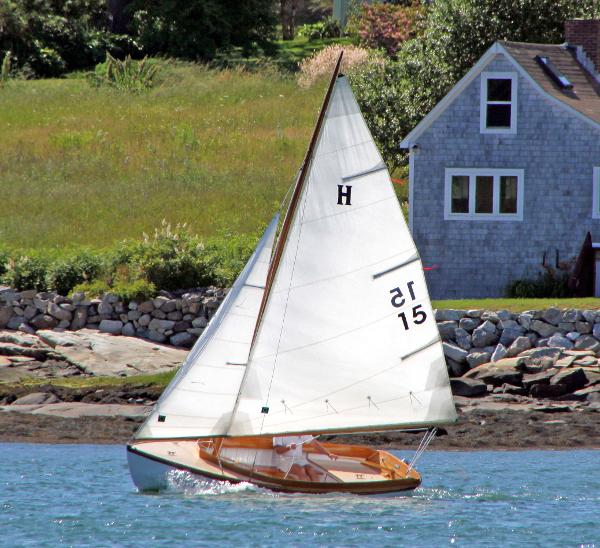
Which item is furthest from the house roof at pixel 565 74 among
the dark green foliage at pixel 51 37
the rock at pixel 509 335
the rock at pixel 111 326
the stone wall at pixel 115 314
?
the dark green foliage at pixel 51 37

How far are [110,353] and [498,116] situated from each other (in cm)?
1243

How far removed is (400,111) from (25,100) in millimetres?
20041

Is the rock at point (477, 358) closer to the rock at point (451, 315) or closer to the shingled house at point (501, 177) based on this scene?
the rock at point (451, 315)

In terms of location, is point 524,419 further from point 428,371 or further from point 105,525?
point 105,525

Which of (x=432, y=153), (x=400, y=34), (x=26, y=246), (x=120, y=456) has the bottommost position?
(x=120, y=456)

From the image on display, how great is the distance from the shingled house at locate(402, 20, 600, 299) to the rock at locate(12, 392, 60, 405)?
12.1 m

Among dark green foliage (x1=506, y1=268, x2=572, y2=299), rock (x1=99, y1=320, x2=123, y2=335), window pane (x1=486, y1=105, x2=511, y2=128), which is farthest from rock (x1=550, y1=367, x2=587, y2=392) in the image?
rock (x1=99, y1=320, x2=123, y2=335)

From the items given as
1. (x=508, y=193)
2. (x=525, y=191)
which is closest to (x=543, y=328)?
(x=525, y=191)

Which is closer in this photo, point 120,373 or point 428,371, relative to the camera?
point 428,371

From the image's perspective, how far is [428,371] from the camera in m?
18.6

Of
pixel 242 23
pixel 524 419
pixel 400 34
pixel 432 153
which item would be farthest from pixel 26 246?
pixel 242 23

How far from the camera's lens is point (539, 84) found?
35.2m

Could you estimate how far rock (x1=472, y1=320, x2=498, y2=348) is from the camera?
30547mm

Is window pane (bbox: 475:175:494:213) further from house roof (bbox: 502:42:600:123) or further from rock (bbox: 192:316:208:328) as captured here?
rock (bbox: 192:316:208:328)
